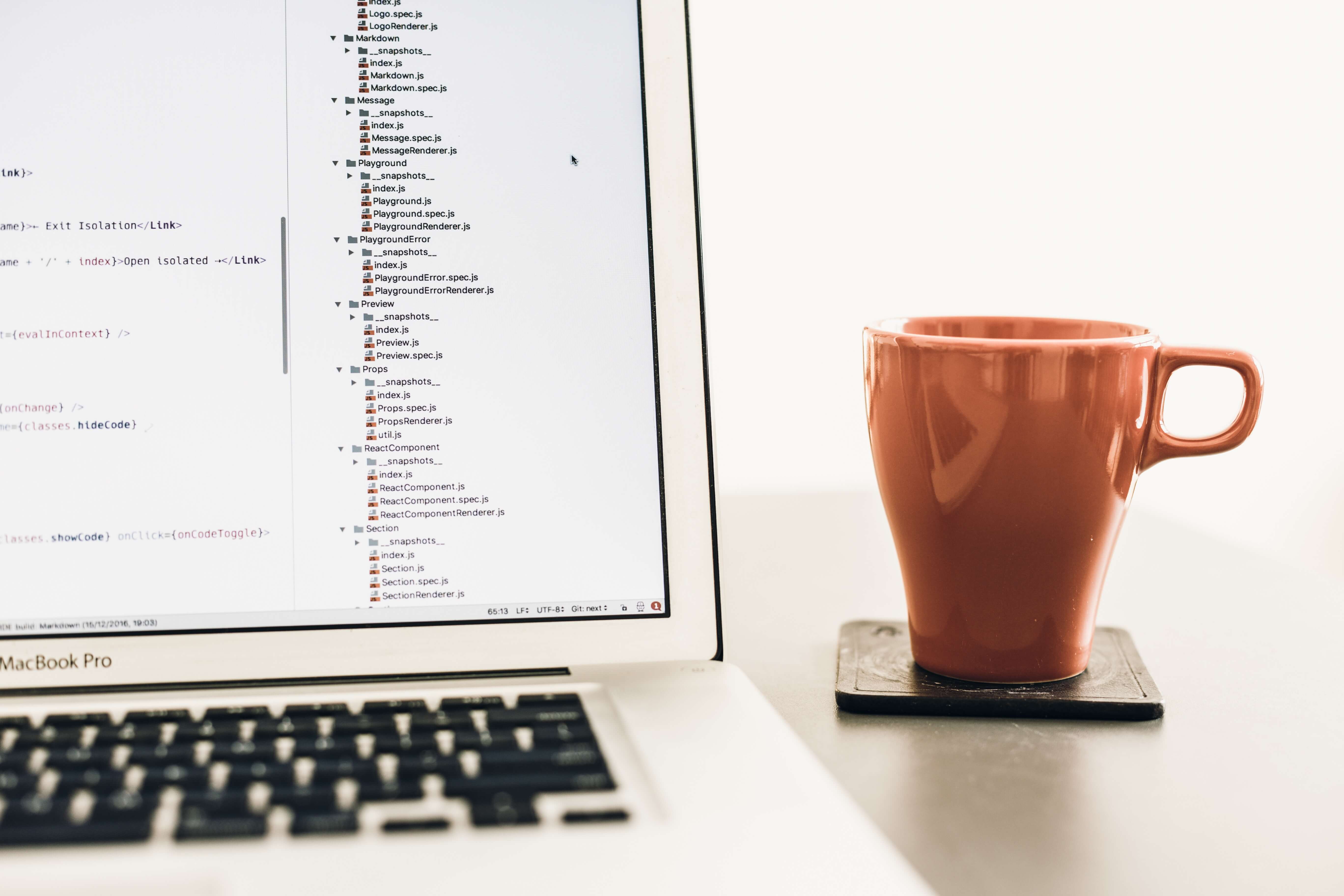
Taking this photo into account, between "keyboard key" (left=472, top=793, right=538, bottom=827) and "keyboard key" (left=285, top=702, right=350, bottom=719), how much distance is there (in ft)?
0.30

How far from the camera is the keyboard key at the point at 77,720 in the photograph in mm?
369

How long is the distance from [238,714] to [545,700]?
0.12 m

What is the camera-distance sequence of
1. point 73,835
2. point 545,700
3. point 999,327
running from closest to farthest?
1. point 73,835
2. point 545,700
3. point 999,327

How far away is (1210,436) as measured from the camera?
44 cm

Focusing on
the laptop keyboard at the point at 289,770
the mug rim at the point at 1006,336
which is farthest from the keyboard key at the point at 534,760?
the mug rim at the point at 1006,336

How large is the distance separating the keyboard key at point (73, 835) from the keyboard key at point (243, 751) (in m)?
Result: 0.04

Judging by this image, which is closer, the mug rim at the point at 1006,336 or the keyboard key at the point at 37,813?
the keyboard key at the point at 37,813

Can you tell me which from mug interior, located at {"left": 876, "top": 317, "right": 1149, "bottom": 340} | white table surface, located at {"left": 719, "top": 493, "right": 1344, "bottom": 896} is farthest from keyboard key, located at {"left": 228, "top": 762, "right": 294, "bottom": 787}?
mug interior, located at {"left": 876, "top": 317, "right": 1149, "bottom": 340}

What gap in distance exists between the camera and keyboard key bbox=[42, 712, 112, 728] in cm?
37

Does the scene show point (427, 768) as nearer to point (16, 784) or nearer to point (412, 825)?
point (412, 825)

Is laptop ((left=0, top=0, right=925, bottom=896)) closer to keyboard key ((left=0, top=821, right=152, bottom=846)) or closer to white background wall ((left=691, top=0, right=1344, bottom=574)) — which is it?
keyboard key ((left=0, top=821, right=152, bottom=846))

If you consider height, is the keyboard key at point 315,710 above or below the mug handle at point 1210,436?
below

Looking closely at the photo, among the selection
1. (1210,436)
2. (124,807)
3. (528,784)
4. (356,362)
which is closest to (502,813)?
(528,784)

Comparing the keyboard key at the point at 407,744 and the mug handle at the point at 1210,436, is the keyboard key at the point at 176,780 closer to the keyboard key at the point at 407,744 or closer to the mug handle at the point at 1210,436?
the keyboard key at the point at 407,744
